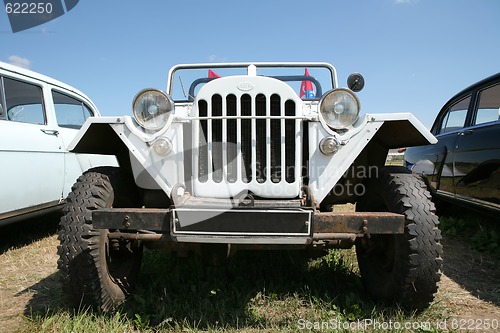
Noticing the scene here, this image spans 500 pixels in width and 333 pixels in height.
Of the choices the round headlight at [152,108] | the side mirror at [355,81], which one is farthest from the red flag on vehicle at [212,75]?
the round headlight at [152,108]

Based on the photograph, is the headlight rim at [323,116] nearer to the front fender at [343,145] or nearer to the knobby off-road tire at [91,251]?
the front fender at [343,145]

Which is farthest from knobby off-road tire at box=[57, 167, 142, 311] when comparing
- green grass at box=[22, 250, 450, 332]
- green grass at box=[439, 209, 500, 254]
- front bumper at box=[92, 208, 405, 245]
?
green grass at box=[439, 209, 500, 254]

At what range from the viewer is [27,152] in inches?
140

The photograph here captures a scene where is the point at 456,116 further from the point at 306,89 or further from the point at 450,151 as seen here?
the point at 306,89

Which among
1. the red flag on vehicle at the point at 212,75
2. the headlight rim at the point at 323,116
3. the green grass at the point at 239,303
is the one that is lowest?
the green grass at the point at 239,303

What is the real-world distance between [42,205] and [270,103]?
3.03m

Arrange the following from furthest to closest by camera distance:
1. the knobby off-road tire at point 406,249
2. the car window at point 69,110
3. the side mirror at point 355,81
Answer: the car window at point 69,110 < the side mirror at point 355,81 < the knobby off-road tire at point 406,249

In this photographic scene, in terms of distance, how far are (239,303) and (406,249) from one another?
1146 millimetres

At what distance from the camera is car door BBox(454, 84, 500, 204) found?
10.7ft

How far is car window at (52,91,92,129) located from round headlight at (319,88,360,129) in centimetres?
367

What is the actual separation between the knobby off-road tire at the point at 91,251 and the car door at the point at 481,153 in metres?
3.30

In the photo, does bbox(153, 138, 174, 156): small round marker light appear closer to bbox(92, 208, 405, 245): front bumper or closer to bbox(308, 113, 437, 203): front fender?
bbox(92, 208, 405, 245): front bumper

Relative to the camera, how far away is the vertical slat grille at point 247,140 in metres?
2.28

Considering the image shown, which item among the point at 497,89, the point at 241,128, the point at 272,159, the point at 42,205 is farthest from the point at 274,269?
the point at 497,89
